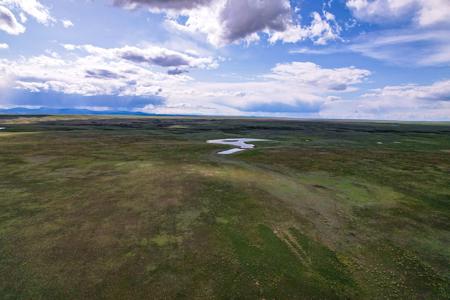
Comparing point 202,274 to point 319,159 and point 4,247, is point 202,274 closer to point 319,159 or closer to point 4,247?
point 4,247

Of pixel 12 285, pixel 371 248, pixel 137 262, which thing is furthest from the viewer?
pixel 371 248

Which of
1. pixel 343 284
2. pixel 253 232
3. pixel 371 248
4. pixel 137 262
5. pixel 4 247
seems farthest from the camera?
pixel 253 232

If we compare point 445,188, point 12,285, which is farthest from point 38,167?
point 445,188

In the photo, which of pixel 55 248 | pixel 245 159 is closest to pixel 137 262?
pixel 55 248

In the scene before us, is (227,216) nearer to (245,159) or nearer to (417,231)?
(417,231)

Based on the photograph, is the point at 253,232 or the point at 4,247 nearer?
the point at 4,247

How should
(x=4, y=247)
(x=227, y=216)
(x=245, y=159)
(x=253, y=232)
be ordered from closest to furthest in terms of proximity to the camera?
1. (x=4, y=247)
2. (x=253, y=232)
3. (x=227, y=216)
4. (x=245, y=159)

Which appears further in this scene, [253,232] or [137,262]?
[253,232]

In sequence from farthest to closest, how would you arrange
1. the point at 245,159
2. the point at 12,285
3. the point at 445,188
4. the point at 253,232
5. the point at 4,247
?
the point at 245,159, the point at 445,188, the point at 253,232, the point at 4,247, the point at 12,285
